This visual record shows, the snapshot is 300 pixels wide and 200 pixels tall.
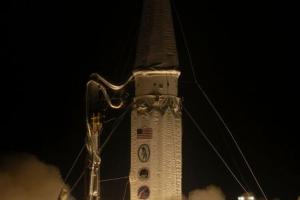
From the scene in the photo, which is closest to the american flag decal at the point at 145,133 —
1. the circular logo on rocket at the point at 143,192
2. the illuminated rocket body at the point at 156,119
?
the illuminated rocket body at the point at 156,119

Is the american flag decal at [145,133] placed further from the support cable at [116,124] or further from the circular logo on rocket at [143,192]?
the circular logo on rocket at [143,192]

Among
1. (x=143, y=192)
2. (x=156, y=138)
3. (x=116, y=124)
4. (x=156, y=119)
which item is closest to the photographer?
(x=143, y=192)

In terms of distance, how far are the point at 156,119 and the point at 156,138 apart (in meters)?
1.12

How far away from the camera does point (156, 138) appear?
67.4 m

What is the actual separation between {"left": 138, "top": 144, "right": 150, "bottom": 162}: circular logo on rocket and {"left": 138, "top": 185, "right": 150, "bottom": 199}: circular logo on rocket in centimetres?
164

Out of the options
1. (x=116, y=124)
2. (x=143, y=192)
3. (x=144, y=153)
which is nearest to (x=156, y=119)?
(x=144, y=153)

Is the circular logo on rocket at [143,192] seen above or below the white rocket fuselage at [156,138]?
below

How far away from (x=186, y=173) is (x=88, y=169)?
11.7 m

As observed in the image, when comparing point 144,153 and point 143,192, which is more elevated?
point 144,153

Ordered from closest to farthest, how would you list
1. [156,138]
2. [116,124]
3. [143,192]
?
[143,192] < [156,138] < [116,124]

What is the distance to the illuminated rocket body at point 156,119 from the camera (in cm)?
6706

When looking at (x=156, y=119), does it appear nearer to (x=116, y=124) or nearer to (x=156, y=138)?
(x=156, y=138)

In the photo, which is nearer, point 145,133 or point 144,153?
point 144,153

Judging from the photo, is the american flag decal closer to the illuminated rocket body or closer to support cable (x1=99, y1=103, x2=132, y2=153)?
the illuminated rocket body
